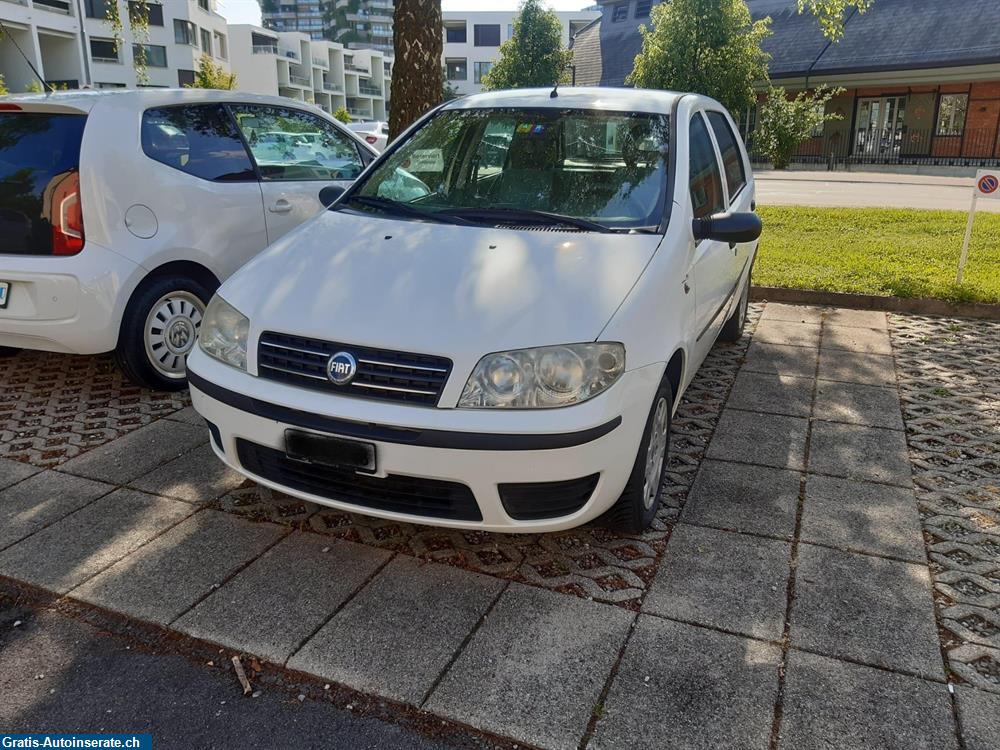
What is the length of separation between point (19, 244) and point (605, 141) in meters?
3.28

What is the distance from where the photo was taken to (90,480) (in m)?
3.89

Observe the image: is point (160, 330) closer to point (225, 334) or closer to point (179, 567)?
point (225, 334)

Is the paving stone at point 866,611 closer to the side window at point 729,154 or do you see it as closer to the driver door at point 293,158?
the side window at point 729,154

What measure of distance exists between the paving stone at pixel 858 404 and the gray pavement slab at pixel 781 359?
0.30 metres

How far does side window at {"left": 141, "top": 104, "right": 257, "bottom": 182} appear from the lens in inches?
191

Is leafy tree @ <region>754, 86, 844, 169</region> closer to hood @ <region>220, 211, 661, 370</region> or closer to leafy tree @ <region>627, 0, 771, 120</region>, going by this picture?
leafy tree @ <region>627, 0, 771, 120</region>

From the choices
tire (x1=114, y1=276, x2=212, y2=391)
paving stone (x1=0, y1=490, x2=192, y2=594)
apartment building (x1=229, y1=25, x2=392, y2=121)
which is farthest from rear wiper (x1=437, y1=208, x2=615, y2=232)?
apartment building (x1=229, y1=25, x2=392, y2=121)

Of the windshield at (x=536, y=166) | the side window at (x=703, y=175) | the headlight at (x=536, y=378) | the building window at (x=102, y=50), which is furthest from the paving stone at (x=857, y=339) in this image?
the building window at (x=102, y=50)

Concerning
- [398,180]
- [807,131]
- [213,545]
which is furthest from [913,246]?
[807,131]

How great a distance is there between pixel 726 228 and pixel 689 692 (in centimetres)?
205

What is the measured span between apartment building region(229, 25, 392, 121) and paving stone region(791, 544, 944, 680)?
225 ft

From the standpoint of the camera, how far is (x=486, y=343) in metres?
2.78

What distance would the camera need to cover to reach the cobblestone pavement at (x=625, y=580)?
2.46 m

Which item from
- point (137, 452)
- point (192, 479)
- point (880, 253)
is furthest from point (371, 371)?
point (880, 253)
